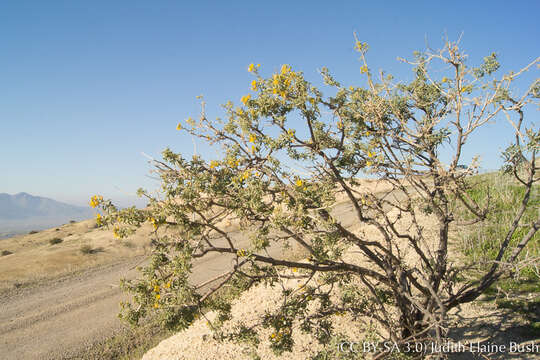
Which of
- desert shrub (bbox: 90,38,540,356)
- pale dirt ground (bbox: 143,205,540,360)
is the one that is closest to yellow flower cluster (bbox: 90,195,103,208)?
desert shrub (bbox: 90,38,540,356)

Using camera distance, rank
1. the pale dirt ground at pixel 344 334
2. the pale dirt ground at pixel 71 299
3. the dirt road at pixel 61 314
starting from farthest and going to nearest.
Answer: the dirt road at pixel 61 314 → the pale dirt ground at pixel 71 299 → the pale dirt ground at pixel 344 334

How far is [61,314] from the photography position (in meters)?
9.95

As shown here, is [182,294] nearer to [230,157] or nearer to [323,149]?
[230,157]

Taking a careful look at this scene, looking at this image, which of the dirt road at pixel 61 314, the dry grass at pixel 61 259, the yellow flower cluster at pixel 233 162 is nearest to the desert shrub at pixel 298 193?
the yellow flower cluster at pixel 233 162

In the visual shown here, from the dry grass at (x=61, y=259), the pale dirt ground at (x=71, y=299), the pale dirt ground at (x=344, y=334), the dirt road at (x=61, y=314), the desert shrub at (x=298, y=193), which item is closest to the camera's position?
the desert shrub at (x=298, y=193)

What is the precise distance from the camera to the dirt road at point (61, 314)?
796 cm

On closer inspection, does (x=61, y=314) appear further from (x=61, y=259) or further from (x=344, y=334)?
(x=344, y=334)

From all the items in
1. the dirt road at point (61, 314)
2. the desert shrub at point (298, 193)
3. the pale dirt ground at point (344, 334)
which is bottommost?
the dirt road at point (61, 314)

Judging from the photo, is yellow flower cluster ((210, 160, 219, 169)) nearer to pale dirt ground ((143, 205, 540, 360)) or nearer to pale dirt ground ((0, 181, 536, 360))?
pale dirt ground ((0, 181, 536, 360))

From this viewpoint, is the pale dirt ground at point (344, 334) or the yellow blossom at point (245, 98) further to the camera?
the pale dirt ground at point (344, 334)

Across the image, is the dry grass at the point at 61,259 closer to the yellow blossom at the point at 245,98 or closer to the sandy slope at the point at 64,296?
the sandy slope at the point at 64,296

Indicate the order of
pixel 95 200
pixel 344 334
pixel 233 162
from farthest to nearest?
1. pixel 344 334
2. pixel 233 162
3. pixel 95 200

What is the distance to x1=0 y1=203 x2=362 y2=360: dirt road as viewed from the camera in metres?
7.96

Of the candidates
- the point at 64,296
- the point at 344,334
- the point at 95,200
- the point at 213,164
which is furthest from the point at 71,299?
the point at 213,164
